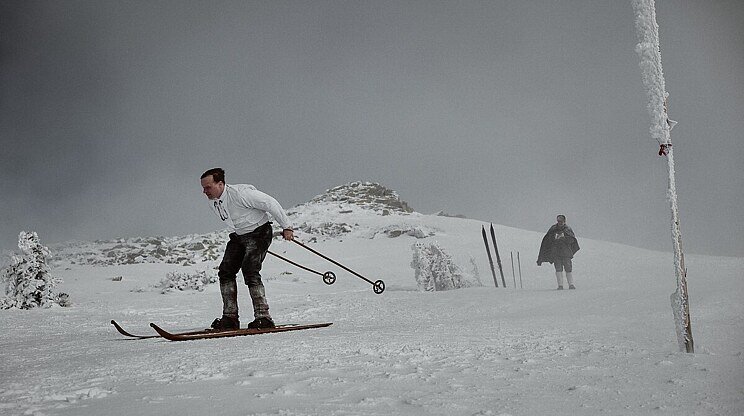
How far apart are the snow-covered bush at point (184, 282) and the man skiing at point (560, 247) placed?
8678 mm

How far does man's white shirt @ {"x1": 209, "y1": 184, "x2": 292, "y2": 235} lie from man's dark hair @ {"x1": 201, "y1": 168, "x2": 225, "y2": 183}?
3.9 inches

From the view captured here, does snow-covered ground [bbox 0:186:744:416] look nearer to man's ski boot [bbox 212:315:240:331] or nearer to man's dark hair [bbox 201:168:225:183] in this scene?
man's ski boot [bbox 212:315:240:331]

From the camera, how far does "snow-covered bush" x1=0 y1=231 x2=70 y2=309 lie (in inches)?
353

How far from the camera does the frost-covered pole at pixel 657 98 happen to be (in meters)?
2.88

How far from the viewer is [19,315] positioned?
315 inches

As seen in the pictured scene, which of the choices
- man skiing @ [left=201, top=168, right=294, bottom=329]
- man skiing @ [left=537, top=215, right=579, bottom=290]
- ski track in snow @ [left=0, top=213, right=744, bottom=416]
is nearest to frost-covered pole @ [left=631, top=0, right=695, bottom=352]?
ski track in snow @ [left=0, top=213, right=744, bottom=416]

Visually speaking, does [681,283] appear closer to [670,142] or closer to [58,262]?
[670,142]

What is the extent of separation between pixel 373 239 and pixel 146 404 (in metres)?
26.1

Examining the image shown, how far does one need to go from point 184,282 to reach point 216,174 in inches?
331

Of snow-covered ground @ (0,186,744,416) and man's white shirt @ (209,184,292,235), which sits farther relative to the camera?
man's white shirt @ (209,184,292,235)

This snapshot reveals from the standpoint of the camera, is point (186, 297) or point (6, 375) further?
point (186, 297)

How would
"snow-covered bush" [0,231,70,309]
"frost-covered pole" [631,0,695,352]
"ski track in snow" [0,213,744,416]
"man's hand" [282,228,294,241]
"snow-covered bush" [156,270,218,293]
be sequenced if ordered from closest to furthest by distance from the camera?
"ski track in snow" [0,213,744,416] → "frost-covered pole" [631,0,695,352] → "man's hand" [282,228,294,241] → "snow-covered bush" [0,231,70,309] → "snow-covered bush" [156,270,218,293]

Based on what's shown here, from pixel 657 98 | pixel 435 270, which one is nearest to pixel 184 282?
pixel 435 270

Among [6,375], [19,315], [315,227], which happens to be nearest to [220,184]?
[6,375]
